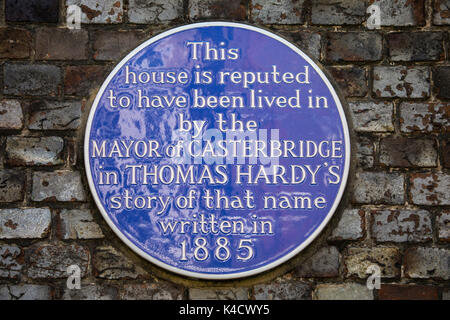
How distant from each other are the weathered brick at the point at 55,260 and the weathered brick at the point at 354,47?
1.14 m

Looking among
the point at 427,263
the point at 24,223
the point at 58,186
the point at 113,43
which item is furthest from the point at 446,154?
the point at 24,223

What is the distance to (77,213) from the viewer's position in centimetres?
166

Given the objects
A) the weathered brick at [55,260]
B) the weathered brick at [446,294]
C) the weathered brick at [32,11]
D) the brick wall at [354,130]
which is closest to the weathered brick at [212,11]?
the brick wall at [354,130]

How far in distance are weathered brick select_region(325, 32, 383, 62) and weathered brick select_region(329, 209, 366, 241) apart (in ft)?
1.85

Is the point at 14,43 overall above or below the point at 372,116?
above

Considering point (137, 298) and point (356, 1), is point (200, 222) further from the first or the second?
point (356, 1)

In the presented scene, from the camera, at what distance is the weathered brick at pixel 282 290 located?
5.34 ft

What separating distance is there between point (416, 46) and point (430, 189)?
530mm

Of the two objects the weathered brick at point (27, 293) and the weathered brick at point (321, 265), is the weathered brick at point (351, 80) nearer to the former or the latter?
the weathered brick at point (321, 265)

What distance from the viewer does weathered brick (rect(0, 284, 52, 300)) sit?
1638mm

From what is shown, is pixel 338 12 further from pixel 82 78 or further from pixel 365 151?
pixel 82 78

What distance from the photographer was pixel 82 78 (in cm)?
172
